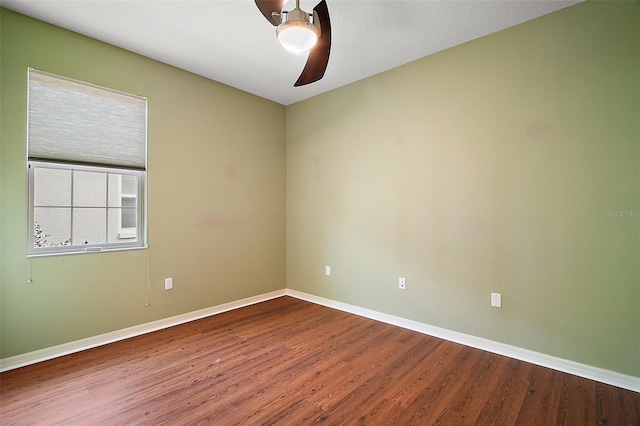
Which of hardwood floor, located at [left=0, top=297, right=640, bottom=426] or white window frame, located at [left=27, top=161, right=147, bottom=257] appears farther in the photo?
white window frame, located at [left=27, top=161, right=147, bottom=257]

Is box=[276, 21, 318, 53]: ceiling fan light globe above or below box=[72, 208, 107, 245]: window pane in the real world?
above

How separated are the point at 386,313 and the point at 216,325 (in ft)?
6.00

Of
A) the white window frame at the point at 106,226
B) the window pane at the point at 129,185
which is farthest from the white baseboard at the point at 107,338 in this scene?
the window pane at the point at 129,185

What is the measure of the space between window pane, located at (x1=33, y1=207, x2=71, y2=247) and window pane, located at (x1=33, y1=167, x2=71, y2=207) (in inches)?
2.4

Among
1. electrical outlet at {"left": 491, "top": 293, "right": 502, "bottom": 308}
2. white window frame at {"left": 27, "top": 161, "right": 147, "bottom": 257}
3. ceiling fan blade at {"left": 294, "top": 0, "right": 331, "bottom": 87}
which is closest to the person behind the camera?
ceiling fan blade at {"left": 294, "top": 0, "right": 331, "bottom": 87}

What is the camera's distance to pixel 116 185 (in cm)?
286

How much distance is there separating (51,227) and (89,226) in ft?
0.85

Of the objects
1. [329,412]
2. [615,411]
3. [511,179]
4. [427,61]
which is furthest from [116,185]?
[615,411]

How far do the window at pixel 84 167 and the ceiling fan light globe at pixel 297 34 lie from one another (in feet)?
6.78

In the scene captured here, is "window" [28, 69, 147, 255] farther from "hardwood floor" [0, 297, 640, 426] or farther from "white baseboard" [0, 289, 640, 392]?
"hardwood floor" [0, 297, 640, 426]

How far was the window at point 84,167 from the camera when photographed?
241 centimetres

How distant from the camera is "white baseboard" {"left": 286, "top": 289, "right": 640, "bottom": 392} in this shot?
2.06 meters

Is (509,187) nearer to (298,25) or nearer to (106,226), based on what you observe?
(298,25)

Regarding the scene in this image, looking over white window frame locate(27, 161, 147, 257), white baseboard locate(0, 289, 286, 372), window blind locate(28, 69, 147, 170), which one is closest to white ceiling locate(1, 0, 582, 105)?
window blind locate(28, 69, 147, 170)
